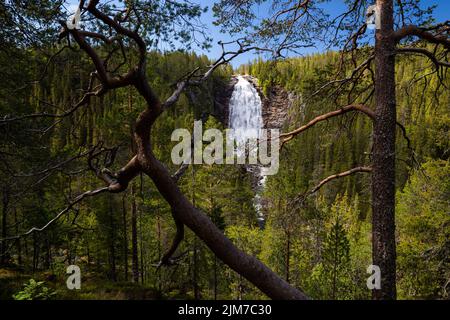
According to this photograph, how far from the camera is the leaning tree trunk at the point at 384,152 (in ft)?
10.9

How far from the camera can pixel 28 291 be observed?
14.7ft

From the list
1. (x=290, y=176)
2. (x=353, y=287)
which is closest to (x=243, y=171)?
(x=290, y=176)

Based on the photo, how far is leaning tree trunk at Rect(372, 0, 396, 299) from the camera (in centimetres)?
333

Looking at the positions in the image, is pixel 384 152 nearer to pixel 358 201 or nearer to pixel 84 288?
pixel 358 201

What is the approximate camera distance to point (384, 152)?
11.1 ft

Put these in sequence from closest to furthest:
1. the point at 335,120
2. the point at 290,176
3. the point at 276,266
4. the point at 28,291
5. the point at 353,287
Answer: the point at 28,291 → the point at 335,120 → the point at 290,176 → the point at 353,287 → the point at 276,266

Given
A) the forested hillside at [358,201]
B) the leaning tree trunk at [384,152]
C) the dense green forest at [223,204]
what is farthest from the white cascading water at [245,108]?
the leaning tree trunk at [384,152]

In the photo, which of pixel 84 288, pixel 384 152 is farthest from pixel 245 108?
pixel 384 152

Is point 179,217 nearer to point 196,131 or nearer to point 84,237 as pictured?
point 196,131

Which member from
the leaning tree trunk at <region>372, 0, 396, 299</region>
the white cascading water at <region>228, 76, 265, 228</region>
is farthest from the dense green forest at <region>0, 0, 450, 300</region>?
the white cascading water at <region>228, 76, 265, 228</region>

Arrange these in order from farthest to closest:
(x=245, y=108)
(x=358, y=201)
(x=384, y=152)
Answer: (x=245, y=108) < (x=358, y=201) < (x=384, y=152)

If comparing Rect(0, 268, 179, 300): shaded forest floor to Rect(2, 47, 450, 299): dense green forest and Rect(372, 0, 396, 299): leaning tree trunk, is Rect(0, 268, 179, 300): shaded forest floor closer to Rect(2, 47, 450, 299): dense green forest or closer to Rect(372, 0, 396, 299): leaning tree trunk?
Rect(2, 47, 450, 299): dense green forest
